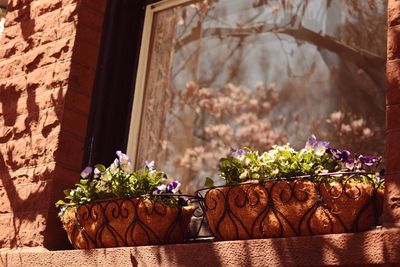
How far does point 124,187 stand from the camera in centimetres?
233

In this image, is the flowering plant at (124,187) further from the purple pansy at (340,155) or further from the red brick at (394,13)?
the red brick at (394,13)

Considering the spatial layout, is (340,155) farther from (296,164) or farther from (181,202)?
(181,202)

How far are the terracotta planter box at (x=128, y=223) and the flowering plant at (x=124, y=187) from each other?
0.11 feet

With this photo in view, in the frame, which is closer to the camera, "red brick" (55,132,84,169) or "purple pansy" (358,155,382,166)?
"purple pansy" (358,155,382,166)

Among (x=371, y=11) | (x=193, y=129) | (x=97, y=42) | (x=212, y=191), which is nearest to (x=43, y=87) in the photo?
(x=97, y=42)

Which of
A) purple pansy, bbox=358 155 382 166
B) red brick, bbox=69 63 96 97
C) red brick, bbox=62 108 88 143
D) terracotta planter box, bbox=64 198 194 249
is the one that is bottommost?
terracotta planter box, bbox=64 198 194 249

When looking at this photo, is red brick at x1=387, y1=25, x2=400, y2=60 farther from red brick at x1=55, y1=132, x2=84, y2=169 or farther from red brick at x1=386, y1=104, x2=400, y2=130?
red brick at x1=55, y1=132, x2=84, y2=169

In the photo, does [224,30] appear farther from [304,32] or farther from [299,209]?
[299,209]

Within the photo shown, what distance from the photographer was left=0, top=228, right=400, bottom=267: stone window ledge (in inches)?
65.9

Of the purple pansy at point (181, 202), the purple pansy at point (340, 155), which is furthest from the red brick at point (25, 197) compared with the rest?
the purple pansy at point (340, 155)

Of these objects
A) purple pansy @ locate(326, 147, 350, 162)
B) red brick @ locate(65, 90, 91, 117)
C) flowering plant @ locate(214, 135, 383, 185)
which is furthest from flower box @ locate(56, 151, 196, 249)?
purple pansy @ locate(326, 147, 350, 162)

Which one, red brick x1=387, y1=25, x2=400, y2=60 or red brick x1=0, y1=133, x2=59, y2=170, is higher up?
red brick x1=387, y1=25, x2=400, y2=60

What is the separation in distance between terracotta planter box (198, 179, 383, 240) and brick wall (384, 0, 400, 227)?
0.36 feet

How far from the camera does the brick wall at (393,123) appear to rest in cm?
173
